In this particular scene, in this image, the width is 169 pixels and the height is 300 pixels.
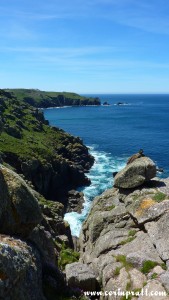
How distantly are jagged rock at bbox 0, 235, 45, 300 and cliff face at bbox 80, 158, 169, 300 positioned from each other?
7.73 m

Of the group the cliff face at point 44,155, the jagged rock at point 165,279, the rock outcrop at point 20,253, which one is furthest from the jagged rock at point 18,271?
the cliff face at point 44,155

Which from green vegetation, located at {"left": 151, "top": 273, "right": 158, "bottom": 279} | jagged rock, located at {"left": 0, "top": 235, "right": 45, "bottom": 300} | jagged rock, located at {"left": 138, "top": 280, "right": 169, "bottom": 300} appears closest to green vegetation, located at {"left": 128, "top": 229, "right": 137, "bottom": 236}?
green vegetation, located at {"left": 151, "top": 273, "right": 158, "bottom": 279}

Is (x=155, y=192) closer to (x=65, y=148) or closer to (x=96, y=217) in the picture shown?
(x=96, y=217)

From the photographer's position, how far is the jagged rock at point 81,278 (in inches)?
896

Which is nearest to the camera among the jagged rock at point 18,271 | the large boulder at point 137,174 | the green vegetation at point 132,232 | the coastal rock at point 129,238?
the jagged rock at point 18,271

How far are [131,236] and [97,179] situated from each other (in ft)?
251

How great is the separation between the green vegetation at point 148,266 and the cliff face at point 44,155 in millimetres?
66365

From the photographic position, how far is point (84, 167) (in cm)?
11812

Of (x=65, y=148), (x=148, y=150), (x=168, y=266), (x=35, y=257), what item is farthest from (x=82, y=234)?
(x=148, y=150)

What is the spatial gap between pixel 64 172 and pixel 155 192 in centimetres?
7394

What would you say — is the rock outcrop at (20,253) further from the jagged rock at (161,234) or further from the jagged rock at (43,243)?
the jagged rock at (161,234)

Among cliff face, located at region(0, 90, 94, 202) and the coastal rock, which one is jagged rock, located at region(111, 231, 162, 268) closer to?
the coastal rock

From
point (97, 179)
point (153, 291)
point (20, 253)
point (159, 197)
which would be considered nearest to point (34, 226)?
point (20, 253)

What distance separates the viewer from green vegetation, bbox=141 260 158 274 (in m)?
23.4
